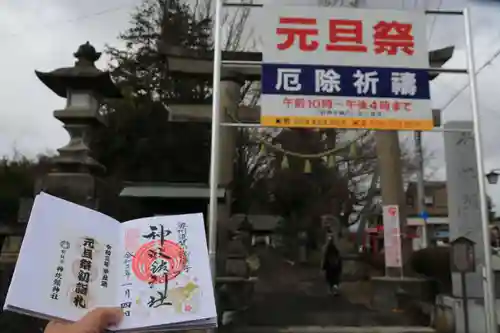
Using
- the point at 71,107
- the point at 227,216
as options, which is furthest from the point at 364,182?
the point at 71,107

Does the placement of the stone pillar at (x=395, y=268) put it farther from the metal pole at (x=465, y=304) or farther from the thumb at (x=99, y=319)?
the thumb at (x=99, y=319)

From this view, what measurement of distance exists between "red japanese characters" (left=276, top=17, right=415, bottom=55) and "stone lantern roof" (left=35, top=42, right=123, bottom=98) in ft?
14.2

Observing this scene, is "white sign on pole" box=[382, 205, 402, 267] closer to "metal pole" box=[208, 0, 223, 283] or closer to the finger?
"metal pole" box=[208, 0, 223, 283]

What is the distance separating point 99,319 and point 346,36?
489cm

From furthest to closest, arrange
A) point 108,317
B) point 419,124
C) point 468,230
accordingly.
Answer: point 468,230, point 419,124, point 108,317

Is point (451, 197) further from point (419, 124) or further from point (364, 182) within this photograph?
point (364, 182)

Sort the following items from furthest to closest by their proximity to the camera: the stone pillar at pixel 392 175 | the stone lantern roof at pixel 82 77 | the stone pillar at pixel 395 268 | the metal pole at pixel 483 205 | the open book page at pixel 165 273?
the stone pillar at pixel 392 175 < the stone pillar at pixel 395 268 < the stone lantern roof at pixel 82 77 < the metal pole at pixel 483 205 < the open book page at pixel 165 273

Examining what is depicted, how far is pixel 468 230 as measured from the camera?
7.44 metres

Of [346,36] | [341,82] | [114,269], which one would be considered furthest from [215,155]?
[114,269]

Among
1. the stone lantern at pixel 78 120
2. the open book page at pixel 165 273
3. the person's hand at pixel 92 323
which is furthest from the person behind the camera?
the stone lantern at pixel 78 120

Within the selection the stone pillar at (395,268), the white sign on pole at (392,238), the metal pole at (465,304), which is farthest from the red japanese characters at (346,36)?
the stone pillar at (395,268)

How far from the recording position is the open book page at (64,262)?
1.36 metres

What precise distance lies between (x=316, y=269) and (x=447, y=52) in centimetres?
1059

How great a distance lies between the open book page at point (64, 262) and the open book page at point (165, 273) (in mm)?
54
